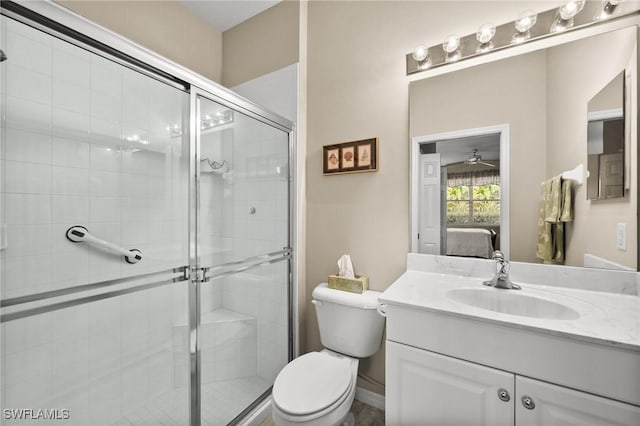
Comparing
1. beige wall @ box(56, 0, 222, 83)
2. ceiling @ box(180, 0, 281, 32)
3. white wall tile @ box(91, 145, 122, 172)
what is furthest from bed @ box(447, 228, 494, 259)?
beige wall @ box(56, 0, 222, 83)

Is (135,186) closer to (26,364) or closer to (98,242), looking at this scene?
(98,242)

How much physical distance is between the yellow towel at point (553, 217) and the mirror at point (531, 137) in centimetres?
2

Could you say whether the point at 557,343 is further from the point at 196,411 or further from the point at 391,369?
the point at 196,411

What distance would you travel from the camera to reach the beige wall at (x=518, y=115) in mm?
1237

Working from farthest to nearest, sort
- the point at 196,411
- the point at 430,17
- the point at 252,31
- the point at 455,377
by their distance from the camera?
1. the point at 252,31
2. the point at 430,17
3. the point at 196,411
4. the point at 455,377

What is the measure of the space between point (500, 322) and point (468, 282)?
0.46 metres

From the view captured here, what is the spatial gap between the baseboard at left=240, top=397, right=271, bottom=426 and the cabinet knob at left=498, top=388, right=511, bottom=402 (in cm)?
125

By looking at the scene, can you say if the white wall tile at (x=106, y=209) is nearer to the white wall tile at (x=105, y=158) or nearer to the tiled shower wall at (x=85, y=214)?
the tiled shower wall at (x=85, y=214)

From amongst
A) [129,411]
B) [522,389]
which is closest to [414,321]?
[522,389]

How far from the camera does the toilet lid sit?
3.64 feet

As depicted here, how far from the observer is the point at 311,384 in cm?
123

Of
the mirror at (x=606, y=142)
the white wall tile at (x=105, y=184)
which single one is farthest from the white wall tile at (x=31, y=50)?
the mirror at (x=606, y=142)

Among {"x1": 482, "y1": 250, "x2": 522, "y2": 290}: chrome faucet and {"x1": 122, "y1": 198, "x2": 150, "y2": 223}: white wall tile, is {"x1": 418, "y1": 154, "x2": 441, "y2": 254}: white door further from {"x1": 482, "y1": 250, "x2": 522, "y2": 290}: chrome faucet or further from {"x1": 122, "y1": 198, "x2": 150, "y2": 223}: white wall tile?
{"x1": 122, "y1": 198, "x2": 150, "y2": 223}: white wall tile

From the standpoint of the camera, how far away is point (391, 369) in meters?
1.05
